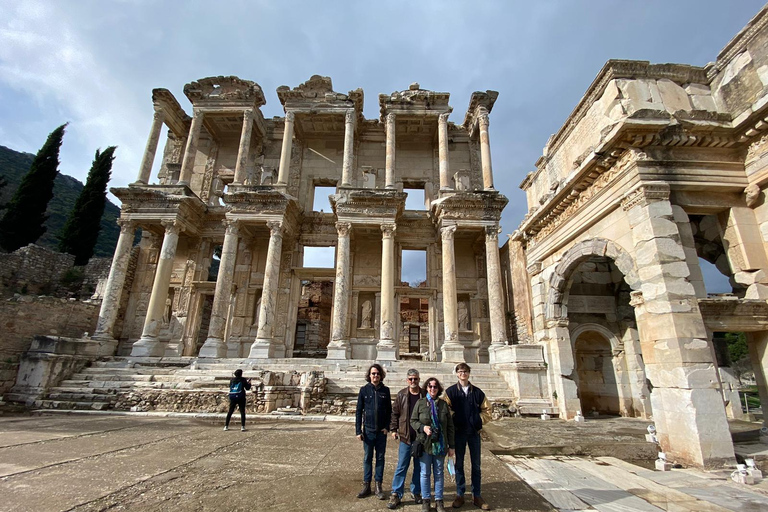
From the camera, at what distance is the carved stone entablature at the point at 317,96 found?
60.9 feet

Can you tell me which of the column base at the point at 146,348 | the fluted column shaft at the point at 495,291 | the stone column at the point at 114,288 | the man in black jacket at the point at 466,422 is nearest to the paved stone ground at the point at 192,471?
the man in black jacket at the point at 466,422

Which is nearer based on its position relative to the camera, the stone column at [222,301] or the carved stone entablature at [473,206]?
the stone column at [222,301]

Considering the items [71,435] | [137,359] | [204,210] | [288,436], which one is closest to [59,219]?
[204,210]

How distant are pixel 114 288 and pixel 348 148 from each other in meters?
12.6

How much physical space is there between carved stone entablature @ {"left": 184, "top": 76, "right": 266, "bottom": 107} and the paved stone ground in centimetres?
1638

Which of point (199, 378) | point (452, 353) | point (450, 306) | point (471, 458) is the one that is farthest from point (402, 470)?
point (450, 306)

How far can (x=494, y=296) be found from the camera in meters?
15.2

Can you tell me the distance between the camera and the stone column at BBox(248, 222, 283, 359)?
47.1 feet

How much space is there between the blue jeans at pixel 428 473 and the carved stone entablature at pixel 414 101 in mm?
17601

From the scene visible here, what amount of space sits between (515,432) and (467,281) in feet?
33.5

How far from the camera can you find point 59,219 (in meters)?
38.0

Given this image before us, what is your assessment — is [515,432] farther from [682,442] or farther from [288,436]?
[288,436]

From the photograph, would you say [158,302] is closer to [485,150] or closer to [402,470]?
[402,470]

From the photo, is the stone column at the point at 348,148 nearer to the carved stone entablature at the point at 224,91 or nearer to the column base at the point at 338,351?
the carved stone entablature at the point at 224,91
